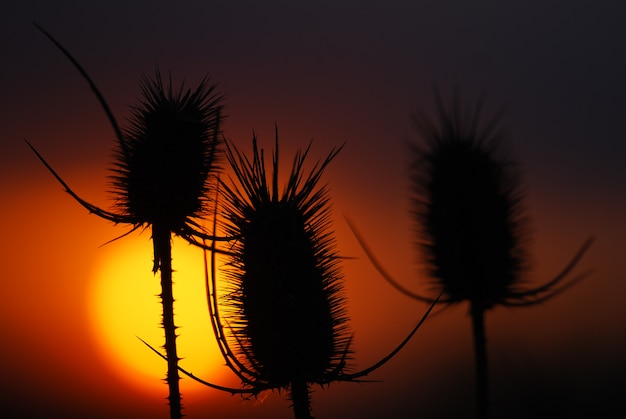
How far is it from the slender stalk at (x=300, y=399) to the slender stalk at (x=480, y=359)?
3862 mm

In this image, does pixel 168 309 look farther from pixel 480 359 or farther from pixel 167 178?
pixel 480 359

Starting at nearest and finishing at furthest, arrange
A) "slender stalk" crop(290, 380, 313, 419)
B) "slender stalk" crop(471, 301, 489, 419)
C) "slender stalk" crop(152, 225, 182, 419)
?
"slender stalk" crop(290, 380, 313, 419) < "slender stalk" crop(152, 225, 182, 419) < "slender stalk" crop(471, 301, 489, 419)

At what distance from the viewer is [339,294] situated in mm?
4449

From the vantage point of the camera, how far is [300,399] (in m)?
3.90

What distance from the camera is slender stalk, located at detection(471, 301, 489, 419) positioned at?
7.31 meters

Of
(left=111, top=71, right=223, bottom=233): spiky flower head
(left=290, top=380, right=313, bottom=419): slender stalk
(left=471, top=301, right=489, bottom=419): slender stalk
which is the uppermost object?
(left=111, top=71, right=223, bottom=233): spiky flower head

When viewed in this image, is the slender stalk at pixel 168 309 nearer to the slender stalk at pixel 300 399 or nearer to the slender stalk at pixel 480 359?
the slender stalk at pixel 300 399

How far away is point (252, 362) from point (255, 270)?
0.57 meters

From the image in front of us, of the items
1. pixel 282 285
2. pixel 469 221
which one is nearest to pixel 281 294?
pixel 282 285

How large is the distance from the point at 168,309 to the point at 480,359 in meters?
4.17

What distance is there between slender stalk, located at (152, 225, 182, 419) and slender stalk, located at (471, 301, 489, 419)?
3.94 meters

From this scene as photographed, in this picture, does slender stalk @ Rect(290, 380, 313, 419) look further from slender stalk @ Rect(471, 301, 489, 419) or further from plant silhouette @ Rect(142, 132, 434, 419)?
slender stalk @ Rect(471, 301, 489, 419)

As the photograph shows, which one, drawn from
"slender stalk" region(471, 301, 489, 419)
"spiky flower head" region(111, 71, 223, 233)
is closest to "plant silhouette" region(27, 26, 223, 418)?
"spiky flower head" region(111, 71, 223, 233)

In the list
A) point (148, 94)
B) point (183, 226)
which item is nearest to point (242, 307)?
point (183, 226)
